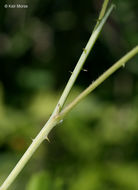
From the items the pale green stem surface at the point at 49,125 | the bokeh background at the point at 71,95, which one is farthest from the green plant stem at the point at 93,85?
the bokeh background at the point at 71,95

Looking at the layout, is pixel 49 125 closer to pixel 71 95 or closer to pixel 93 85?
pixel 93 85

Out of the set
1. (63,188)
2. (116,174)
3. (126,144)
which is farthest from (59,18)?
(63,188)

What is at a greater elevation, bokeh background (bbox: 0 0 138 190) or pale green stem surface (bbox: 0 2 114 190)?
pale green stem surface (bbox: 0 2 114 190)

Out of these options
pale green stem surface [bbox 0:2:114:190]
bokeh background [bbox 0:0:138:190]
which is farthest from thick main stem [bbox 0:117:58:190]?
bokeh background [bbox 0:0:138:190]

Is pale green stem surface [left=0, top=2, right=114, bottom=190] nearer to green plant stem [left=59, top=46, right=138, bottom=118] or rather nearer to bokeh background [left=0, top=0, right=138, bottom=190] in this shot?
green plant stem [left=59, top=46, right=138, bottom=118]

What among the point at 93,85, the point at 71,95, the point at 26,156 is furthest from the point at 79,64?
the point at 71,95

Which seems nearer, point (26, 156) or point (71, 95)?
point (26, 156)

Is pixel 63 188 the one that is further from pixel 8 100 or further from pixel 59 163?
pixel 8 100

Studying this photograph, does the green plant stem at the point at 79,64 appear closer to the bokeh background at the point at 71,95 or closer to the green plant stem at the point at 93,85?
the green plant stem at the point at 93,85

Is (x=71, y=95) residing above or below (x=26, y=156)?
below
